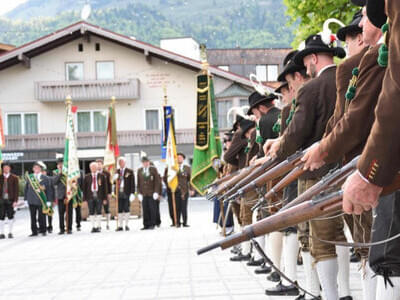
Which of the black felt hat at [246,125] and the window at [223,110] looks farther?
the window at [223,110]

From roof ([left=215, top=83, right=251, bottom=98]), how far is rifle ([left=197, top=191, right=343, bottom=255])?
39612mm

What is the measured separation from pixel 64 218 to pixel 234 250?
9.33m

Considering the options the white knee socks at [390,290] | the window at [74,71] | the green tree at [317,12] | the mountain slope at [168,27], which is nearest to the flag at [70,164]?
the green tree at [317,12]

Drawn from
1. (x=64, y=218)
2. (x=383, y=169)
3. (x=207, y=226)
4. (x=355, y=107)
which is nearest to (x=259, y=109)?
(x=355, y=107)

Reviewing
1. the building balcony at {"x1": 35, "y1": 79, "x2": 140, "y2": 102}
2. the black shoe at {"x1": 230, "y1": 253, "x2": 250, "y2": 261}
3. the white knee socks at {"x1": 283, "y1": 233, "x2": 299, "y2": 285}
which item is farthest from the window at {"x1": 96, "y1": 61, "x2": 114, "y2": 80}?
the white knee socks at {"x1": 283, "y1": 233, "x2": 299, "y2": 285}

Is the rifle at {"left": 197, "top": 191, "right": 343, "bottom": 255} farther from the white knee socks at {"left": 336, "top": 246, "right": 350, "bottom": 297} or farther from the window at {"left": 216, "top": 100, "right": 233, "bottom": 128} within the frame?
the window at {"left": 216, "top": 100, "right": 233, "bottom": 128}

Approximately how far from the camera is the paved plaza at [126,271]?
8.30 m

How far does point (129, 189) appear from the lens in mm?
21703

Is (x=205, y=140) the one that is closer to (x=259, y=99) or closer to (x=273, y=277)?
(x=259, y=99)

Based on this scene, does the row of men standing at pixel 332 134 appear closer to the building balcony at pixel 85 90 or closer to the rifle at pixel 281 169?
the rifle at pixel 281 169

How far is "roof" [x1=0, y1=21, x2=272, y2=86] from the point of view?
4131cm

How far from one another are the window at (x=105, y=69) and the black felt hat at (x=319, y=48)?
127ft

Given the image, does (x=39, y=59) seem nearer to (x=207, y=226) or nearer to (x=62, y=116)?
(x=62, y=116)

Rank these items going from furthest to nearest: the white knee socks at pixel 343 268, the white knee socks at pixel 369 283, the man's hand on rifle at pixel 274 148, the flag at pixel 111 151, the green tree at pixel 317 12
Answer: the flag at pixel 111 151 → the green tree at pixel 317 12 → the white knee socks at pixel 343 268 → the man's hand on rifle at pixel 274 148 → the white knee socks at pixel 369 283
